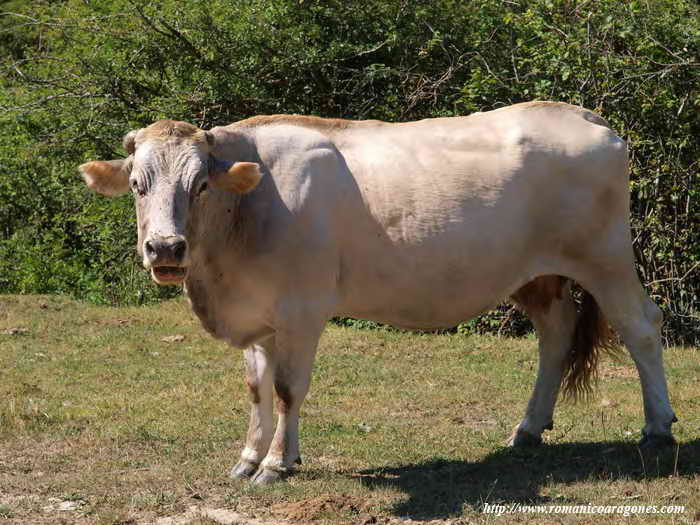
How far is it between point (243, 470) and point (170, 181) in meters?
1.94

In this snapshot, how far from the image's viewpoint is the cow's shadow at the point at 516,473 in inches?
246

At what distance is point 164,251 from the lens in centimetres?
588

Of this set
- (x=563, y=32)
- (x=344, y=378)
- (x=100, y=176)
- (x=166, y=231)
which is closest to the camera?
(x=166, y=231)

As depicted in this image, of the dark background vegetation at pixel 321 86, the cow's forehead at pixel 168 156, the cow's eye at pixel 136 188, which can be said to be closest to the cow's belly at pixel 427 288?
the cow's forehead at pixel 168 156

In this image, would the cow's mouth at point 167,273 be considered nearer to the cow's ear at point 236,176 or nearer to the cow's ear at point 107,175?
the cow's ear at point 236,176

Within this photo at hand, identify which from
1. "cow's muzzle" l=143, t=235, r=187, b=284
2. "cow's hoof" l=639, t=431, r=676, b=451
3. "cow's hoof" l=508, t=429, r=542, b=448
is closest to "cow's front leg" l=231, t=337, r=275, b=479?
"cow's muzzle" l=143, t=235, r=187, b=284

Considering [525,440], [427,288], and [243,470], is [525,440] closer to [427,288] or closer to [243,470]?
[427,288]

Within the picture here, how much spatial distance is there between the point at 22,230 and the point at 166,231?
12.0m

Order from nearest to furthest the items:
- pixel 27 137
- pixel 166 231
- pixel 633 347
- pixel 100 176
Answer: pixel 166 231 < pixel 100 176 < pixel 633 347 < pixel 27 137

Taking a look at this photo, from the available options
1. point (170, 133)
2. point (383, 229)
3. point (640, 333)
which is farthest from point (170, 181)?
point (640, 333)

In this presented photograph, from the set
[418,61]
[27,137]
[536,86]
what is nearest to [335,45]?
[418,61]

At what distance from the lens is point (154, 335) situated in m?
12.3

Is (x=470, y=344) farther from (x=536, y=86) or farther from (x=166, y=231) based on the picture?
(x=166, y=231)

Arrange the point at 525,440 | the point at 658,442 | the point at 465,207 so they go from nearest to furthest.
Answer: the point at 465,207 < the point at 658,442 < the point at 525,440
